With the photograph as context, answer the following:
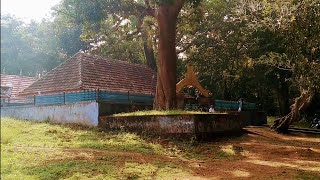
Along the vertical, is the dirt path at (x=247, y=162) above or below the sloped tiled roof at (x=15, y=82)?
below

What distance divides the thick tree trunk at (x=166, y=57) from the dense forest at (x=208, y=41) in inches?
2.8

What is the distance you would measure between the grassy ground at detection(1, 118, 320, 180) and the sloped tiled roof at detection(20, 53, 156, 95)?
497 cm

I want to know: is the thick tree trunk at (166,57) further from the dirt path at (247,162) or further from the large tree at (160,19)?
the dirt path at (247,162)

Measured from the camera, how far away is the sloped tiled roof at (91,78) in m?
21.4

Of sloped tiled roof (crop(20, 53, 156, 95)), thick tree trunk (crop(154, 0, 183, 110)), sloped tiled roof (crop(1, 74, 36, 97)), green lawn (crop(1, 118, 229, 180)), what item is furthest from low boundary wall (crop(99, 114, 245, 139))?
sloped tiled roof (crop(1, 74, 36, 97))

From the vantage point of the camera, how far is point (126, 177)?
8930 mm

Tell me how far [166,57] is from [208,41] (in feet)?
34.3

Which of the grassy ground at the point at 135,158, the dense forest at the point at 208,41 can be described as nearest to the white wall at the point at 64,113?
the grassy ground at the point at 135,158

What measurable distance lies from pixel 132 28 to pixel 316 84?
413 inches

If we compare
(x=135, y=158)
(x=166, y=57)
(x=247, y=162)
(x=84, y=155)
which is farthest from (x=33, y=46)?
(x=247, y=162)

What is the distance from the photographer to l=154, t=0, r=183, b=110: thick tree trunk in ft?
59.5

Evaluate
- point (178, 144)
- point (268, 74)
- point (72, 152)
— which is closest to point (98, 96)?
point (178, 144)

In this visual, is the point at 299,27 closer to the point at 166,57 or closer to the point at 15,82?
the point at 166,57

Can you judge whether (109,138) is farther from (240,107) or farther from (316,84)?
(240,107)
